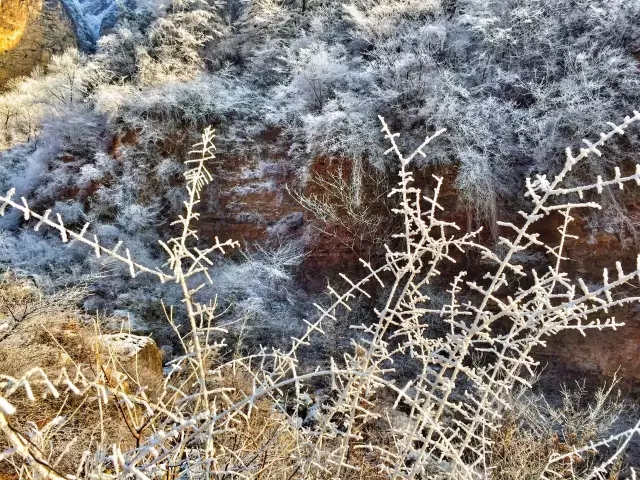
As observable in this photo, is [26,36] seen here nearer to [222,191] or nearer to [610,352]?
[222,191]

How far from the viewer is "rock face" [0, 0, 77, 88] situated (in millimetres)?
16281

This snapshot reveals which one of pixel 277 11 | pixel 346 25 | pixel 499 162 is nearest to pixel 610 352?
pixel 499 162

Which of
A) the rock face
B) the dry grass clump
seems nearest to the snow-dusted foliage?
the dry grass clump

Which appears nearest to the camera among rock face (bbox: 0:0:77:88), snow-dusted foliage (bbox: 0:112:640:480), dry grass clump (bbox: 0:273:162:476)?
snow-dusted foliage (bbox: 0:112:640:480)

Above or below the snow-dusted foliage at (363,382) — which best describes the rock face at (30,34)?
above

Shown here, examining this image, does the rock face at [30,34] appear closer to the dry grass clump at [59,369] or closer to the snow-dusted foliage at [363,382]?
the dry grass clump at [59,369]

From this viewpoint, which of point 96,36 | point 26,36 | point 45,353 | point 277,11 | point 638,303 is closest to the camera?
point 45,353

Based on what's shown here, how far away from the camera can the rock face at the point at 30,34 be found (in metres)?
16.3

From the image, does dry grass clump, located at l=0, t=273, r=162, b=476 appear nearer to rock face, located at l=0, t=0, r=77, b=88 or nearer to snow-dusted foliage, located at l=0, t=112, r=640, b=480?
snow-dusted foliage, located at l=0, t=112, r=640, b=480

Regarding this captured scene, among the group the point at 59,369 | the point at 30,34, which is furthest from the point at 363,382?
the point at 30,34

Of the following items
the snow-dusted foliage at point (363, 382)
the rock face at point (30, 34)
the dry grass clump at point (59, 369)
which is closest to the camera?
the snow-dusted foliage at point (363, 382)

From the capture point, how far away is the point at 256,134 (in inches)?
370

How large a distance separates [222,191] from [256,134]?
153cm

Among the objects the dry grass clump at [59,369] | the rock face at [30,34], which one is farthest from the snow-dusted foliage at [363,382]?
the rock face at [30,34]
